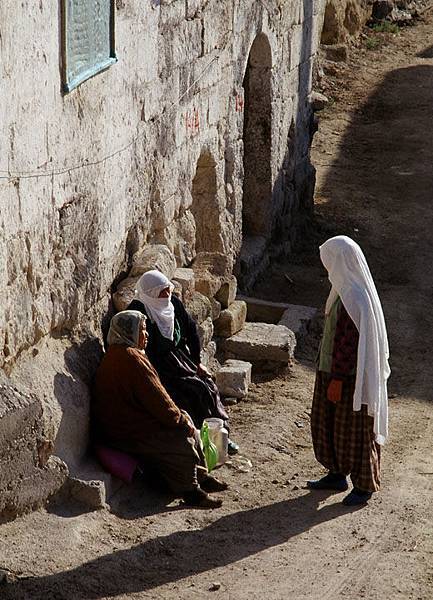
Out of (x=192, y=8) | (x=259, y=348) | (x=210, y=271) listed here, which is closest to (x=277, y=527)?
(x=259, y=348)

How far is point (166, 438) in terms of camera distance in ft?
21.0

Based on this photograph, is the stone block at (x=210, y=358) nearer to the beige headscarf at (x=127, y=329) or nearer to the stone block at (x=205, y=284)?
the stone block at (x=205, y=284)

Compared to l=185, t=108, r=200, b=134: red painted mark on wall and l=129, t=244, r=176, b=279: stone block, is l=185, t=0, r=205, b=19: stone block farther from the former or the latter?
l=129, t=244, r=176, b=279: stone block

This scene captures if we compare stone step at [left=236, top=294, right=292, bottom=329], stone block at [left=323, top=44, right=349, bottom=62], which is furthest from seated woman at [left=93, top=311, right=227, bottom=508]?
stone block at [left=323, top=44, right=349, bottom=62]

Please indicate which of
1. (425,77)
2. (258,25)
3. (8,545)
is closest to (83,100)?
(8,545)

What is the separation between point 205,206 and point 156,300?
8.77 ft

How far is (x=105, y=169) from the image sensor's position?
6918 millimetres

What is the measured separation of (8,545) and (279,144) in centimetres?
671

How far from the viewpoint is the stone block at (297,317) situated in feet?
31.2

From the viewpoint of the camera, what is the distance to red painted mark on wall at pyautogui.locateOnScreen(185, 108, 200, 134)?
8541 mm

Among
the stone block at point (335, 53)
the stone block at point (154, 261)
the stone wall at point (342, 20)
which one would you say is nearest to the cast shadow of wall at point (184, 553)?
the stone block at point (154, 261)

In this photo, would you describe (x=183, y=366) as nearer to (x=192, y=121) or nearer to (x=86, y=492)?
(x=86, y=492)

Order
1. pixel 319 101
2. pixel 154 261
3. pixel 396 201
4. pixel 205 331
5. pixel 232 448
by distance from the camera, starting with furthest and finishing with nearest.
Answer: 1. pixel 319 101
2. pixel 396 201
3. pixel 205 331
4. pixel 154 261
5. pixel 232 448

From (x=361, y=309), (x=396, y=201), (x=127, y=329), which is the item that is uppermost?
(x=361, y=309)
